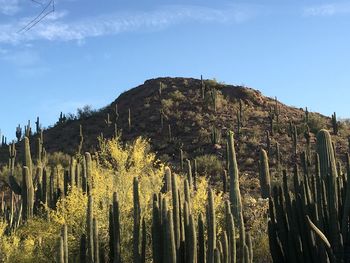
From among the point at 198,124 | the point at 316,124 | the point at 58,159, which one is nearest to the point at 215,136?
the point at 198,124

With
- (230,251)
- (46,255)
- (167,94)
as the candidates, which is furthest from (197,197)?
(167,94)

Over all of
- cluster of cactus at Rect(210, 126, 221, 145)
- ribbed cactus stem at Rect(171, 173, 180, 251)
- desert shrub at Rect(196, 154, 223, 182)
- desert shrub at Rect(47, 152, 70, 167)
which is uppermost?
cluster of cactus at Rect(210, 126, 221, 145)

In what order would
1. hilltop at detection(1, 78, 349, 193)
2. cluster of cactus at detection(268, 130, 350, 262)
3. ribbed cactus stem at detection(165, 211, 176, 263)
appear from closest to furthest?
1. cluster of cactus at detection(268, 130, 350, 262)
2. ribbed cactus stem at detection(165, 211, 176, 263)
3. hilltop at detection(1, 78, 349, 193)

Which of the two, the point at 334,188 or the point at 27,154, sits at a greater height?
the point at 27,154

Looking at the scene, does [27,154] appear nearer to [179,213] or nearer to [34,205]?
[34,205]

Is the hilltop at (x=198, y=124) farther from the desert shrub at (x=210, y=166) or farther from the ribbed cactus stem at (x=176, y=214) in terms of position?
the ribbed cactus stem at (x=176, y=214)

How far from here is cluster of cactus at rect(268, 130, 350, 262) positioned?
12.1 metres

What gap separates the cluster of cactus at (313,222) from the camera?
12117 mm

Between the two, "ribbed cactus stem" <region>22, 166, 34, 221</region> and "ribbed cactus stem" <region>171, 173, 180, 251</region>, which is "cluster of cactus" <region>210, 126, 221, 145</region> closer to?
"ribbed cactus stem" <region>22, 166, 34, 221</region>

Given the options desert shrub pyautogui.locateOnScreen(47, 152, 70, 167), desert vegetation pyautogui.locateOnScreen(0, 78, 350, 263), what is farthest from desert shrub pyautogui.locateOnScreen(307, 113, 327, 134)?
desert shrub pyautogui.locateOnScreen(47, 152, 70, 167)

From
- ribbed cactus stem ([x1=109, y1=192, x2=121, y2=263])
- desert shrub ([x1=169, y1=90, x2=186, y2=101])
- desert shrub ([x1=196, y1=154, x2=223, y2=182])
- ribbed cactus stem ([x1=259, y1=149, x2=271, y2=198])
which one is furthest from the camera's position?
desert shrub ([x1=169, y1=90, x2=186, y2=101])

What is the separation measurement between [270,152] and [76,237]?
24626 mm

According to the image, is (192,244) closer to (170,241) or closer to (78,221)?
(170,241)

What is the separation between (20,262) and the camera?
17.4 meters
